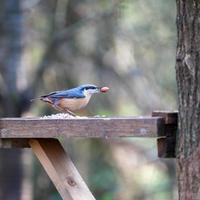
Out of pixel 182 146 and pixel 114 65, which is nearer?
pixel 182 146

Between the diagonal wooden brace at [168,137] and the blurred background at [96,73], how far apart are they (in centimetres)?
479

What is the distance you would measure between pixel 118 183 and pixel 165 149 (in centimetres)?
826

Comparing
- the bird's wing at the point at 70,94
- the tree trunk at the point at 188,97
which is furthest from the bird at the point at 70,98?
the tree trunk at the point at 188,97

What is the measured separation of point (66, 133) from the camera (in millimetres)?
3607

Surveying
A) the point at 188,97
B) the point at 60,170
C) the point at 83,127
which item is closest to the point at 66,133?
the point at 83,127

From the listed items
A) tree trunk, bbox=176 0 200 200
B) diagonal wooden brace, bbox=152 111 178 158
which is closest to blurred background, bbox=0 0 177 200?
tree trunk, bbox=176 0 200 200

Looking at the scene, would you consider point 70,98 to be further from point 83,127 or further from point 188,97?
point 188,97

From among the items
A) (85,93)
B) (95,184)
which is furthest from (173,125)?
(95,184)

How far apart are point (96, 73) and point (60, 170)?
7328 millimetres

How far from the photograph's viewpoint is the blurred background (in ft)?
29.7

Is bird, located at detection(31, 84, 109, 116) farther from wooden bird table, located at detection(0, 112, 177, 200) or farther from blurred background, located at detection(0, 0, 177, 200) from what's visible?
blurred background, located at detection(0, 0, 177, 200)

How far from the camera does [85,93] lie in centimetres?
436

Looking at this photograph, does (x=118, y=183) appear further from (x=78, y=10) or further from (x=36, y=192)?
(x=78, y=10)

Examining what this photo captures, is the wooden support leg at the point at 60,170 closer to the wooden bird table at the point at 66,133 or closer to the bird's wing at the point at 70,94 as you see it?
the wooden bird table at the point at 66,133
